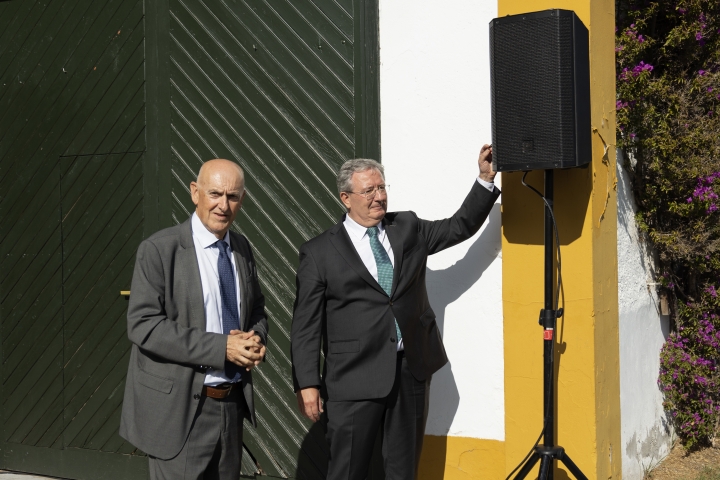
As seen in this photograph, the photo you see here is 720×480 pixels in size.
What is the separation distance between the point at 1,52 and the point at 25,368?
234 centimetres

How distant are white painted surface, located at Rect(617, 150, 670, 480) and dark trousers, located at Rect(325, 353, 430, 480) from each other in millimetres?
1383

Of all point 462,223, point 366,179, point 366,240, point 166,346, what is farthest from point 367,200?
point 166,346

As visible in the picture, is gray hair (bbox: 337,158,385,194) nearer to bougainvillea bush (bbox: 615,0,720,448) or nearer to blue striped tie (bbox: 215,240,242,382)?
blue striped tie (bbox: 215,240,242,382)

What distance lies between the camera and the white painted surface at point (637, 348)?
480 centimetres

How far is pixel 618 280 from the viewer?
4711mm

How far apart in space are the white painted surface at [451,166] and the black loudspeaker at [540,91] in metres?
0.56

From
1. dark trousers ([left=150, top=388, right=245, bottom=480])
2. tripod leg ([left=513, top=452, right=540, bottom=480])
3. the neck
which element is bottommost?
tripod leg ([left=513, top=452, right=540, bottom=480])

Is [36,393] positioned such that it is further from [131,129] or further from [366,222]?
[366,222]

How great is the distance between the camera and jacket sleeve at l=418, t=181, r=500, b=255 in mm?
4066

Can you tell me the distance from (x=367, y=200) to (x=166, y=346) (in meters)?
1.19

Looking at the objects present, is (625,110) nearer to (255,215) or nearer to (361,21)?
(361,21)

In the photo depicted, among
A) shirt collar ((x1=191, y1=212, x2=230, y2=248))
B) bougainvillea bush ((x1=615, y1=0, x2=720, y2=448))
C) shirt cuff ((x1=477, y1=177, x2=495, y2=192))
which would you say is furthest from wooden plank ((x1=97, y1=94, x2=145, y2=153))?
bougainvillea bush ((x1=615, y1=0, x2=720, y2=448))

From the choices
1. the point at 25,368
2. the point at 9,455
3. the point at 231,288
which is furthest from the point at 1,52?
the point at 231,288

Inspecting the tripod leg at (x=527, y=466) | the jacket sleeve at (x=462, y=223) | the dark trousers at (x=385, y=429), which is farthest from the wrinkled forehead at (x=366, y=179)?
the tripod leg at (x=527, y=466)
